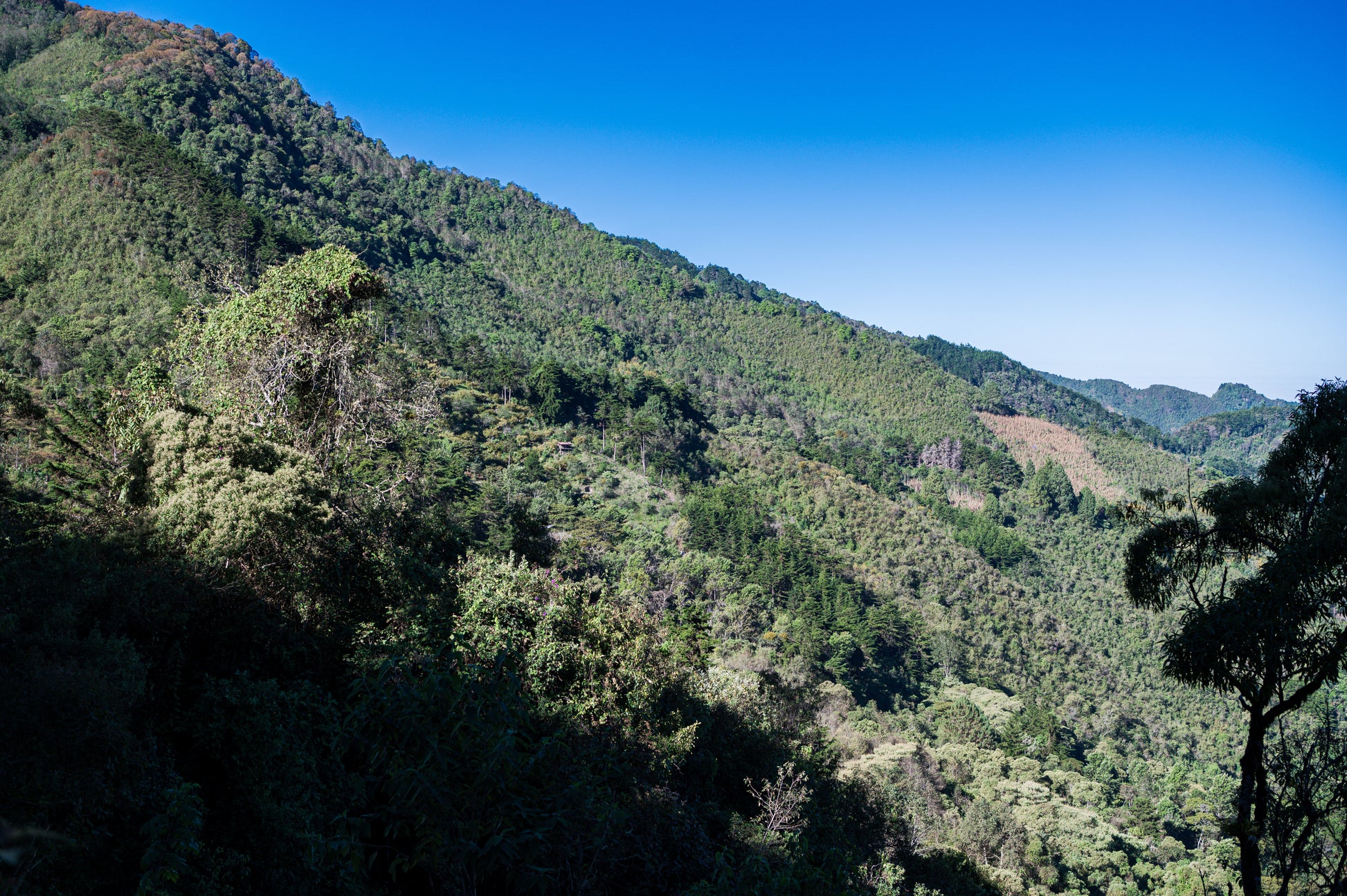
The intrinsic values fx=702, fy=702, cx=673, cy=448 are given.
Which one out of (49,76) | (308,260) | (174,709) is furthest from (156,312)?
(49,76)

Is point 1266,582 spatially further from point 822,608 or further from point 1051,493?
point 1051,493

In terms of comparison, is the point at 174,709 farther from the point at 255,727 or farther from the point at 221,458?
the point at 221,458

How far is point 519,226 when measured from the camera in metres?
113

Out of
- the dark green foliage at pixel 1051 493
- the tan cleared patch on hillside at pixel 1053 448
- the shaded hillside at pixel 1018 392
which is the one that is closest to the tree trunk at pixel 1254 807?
the dark green foliage at pixel 1051 493

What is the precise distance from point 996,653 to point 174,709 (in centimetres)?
5026

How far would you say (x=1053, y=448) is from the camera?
98.2 metres

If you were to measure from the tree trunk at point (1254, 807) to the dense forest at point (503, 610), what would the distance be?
4 centimetres

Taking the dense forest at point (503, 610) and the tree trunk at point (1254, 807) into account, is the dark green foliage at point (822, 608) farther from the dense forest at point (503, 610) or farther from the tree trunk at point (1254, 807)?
the tree trunk at point (1254, 807)

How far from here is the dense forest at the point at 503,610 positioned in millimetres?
4059

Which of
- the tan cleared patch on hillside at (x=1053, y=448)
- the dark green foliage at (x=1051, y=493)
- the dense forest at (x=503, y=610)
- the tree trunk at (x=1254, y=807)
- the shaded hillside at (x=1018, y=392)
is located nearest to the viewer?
the dense forest at (x=503, y=610)

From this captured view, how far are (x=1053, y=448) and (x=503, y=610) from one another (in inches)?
4096

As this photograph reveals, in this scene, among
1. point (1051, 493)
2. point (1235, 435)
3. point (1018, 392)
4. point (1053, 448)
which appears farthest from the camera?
point (1235, 435)

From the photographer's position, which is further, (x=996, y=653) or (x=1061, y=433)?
(x=1061, y=433)

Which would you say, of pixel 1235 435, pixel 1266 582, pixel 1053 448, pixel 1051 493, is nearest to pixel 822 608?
pixel 1266 582
